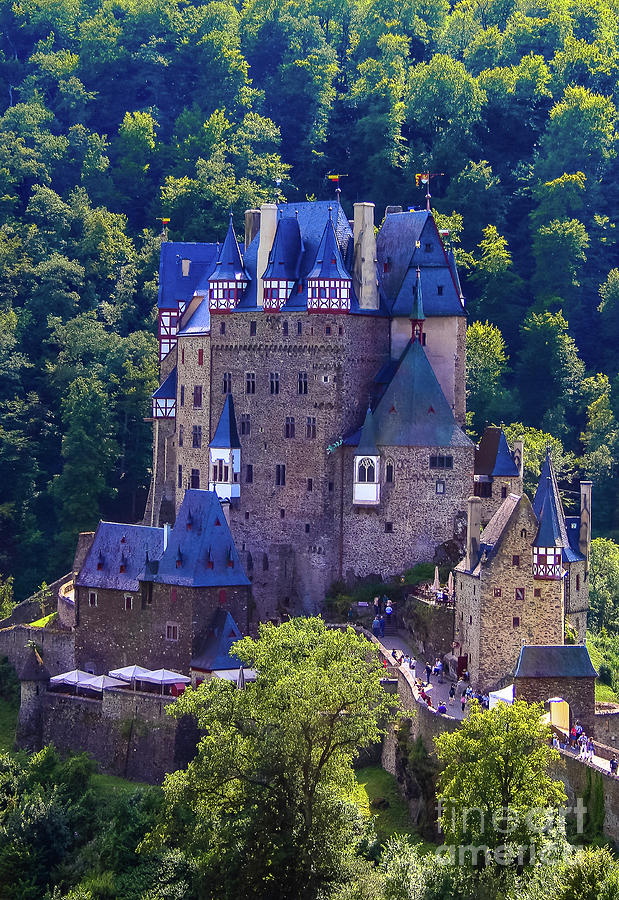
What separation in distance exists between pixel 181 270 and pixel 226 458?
35.2 ft

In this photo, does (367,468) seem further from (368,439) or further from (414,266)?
(414,266)

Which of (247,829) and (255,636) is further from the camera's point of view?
(255,636)

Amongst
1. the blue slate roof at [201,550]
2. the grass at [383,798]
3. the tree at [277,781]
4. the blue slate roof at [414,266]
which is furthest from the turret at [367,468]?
the tree at [277,781]

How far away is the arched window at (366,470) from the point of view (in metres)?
68.7

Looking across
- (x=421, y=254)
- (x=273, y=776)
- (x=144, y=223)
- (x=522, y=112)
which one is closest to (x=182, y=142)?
(x=144, y=223)

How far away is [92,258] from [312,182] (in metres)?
12.1

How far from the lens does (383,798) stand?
56.8 meters

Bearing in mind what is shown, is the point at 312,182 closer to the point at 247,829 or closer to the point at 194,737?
the point at 194,737

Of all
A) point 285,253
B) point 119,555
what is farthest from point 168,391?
point 119,555

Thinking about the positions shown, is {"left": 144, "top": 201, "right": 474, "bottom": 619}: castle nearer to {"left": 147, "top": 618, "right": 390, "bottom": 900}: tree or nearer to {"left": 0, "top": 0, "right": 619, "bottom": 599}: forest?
{"left": 0, "top": 0, "right": 619, "bottom": 599}: forest

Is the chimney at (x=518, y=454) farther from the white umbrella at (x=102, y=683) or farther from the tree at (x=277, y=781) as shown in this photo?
the tree at (x=277, y=781)

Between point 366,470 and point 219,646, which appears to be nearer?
point 219,646

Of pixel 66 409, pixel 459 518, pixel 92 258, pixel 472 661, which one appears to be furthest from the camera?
pixel 92 258

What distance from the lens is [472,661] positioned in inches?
2336
